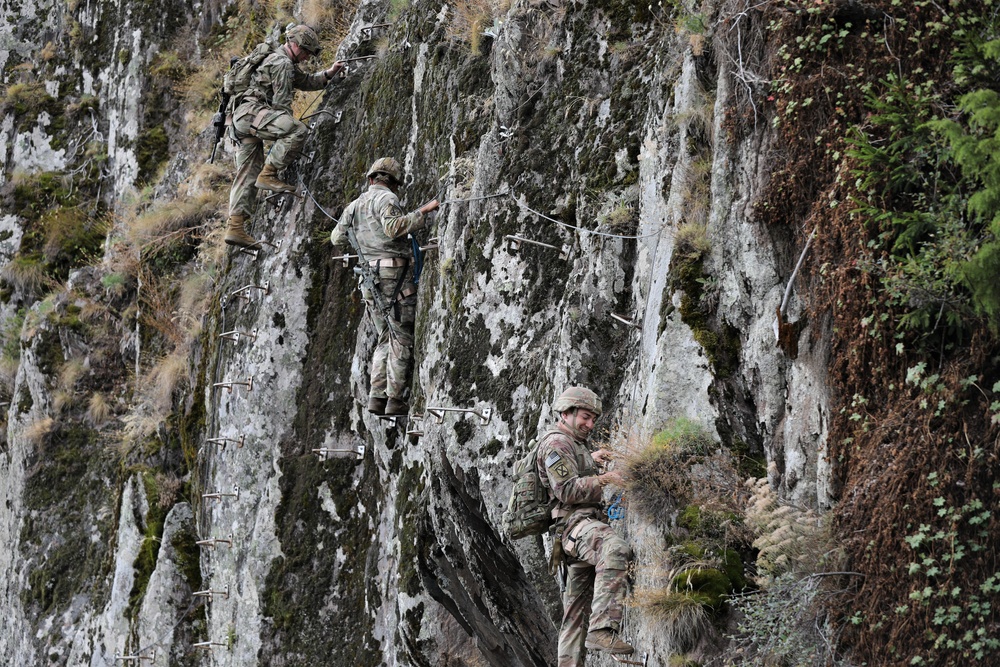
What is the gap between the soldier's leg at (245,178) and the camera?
1579 centimetres

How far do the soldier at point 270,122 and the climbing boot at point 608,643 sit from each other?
28.5 feet

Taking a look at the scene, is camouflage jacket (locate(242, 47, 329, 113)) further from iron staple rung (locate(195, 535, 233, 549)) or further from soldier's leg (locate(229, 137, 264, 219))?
iron staple rung (locate(195, 535, 233, 549))

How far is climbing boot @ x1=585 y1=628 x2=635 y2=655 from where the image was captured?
8.41 metres

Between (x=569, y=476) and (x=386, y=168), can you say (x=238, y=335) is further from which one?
(x=569, y=476)

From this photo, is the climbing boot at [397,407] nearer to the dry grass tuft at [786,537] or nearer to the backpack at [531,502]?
the backpack at [531,502]

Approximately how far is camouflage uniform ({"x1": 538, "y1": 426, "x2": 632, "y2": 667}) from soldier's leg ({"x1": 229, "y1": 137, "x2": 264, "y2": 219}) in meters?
8.16

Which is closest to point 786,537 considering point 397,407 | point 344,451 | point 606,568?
point 606,568

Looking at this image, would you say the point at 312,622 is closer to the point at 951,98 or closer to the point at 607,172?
the point at 607,172

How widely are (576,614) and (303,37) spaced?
9251 mm

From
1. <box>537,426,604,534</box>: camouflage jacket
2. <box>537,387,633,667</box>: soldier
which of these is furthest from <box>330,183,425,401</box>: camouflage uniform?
<box>537,426,604,534</box>: camouflage jacket

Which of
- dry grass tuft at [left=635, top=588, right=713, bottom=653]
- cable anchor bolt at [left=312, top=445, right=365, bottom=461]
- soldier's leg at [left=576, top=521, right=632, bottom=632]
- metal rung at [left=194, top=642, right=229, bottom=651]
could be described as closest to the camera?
dry grass tuft at [left=635, top=588, right=713, bottom=653]

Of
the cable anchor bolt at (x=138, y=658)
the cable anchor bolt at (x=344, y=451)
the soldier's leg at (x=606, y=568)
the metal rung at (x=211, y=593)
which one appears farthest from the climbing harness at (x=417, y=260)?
the cable anchor bolt at (x=138, y=658)

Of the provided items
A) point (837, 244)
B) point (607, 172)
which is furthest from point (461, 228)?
point (837, 244)

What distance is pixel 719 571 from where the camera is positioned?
8.15 metres
